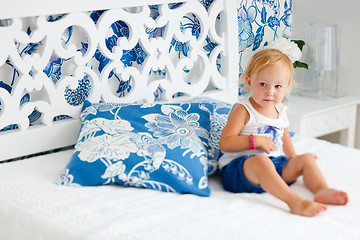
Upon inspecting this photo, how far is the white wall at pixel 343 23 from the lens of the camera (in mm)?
2797

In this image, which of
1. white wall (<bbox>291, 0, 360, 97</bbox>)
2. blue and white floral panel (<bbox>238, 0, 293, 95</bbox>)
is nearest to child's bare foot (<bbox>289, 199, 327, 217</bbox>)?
blue and white floral panel (<bbox>238, 0, 293, 95</bbox>)

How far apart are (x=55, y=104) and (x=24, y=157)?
0.24 m

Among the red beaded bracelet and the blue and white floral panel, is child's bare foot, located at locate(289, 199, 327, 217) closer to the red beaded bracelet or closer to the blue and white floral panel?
the red beaded bracelet

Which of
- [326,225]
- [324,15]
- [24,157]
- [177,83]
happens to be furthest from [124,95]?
[324,15]

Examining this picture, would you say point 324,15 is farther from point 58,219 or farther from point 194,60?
point 58,219

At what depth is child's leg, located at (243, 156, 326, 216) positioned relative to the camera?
4.97 feet

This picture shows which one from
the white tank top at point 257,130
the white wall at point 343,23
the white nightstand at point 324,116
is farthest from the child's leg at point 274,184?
the white wall at point 343,23

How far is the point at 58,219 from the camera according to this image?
1484mm

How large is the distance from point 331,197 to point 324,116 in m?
1.13

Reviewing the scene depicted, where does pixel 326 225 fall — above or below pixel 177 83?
below

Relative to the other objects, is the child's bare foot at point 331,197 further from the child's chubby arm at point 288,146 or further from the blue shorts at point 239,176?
the child's chubby arm at point 288,146

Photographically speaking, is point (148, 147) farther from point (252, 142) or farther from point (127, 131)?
point (252, 142)

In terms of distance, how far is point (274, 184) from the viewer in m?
1.61

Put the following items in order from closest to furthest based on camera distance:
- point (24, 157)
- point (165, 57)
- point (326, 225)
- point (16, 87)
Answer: point (326, 225) < point (16, 87) < point (24, 157) < point (165, 57)
